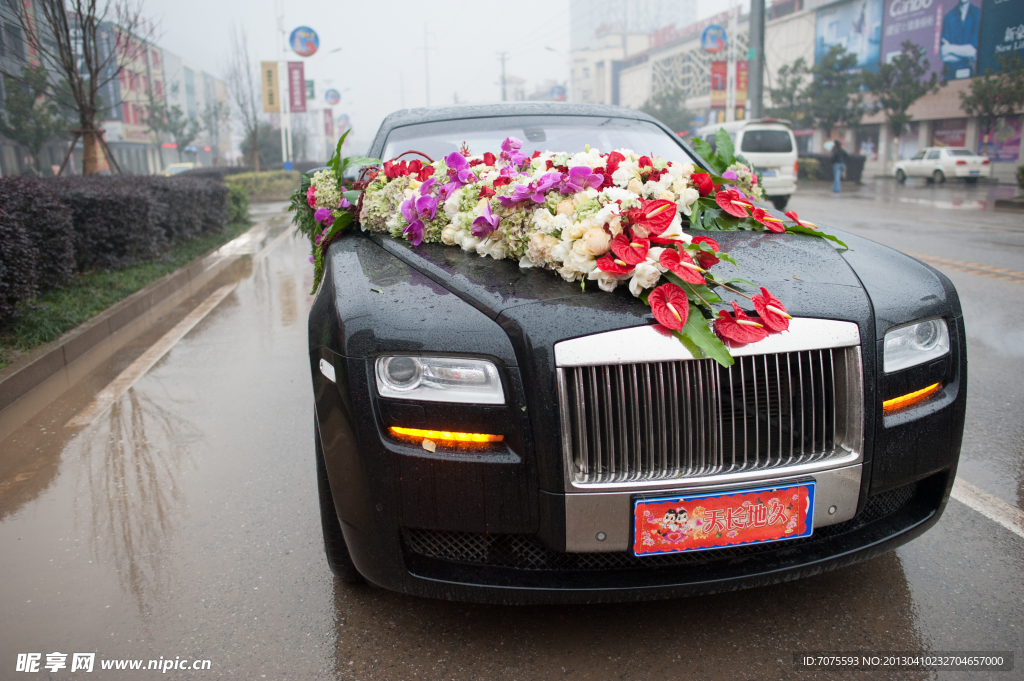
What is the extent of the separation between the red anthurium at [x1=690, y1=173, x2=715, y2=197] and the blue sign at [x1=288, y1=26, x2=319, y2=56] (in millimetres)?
37918

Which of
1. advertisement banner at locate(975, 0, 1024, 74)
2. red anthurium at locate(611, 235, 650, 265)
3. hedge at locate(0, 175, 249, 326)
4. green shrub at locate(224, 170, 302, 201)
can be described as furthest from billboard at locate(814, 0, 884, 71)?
red anthurium at locate(611, 235, 650, 265)

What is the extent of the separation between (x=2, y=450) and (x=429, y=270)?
2.84 metres

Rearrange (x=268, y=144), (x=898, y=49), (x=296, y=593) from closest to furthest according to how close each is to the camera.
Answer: (x=296, y=593) < (x=898, y=49) < (x=268, y=144)

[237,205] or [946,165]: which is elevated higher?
[946,165]

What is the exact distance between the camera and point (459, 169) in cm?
292

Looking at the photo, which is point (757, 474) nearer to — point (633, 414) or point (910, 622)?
point (633, 414)

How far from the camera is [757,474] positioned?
6.28 ft

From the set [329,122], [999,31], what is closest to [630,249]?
[999,31]

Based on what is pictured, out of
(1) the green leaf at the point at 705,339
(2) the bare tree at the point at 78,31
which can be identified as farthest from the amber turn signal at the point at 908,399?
(2) the bare tree at the point at 78,31

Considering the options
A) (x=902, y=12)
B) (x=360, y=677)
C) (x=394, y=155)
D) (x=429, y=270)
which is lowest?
(x=360, y=677)

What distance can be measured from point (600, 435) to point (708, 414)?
0.28 meters

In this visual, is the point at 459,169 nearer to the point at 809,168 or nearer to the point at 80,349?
the point at 80,349

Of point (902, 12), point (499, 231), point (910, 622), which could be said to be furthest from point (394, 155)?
point (902, 12)

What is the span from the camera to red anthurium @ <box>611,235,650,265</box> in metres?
2.12
